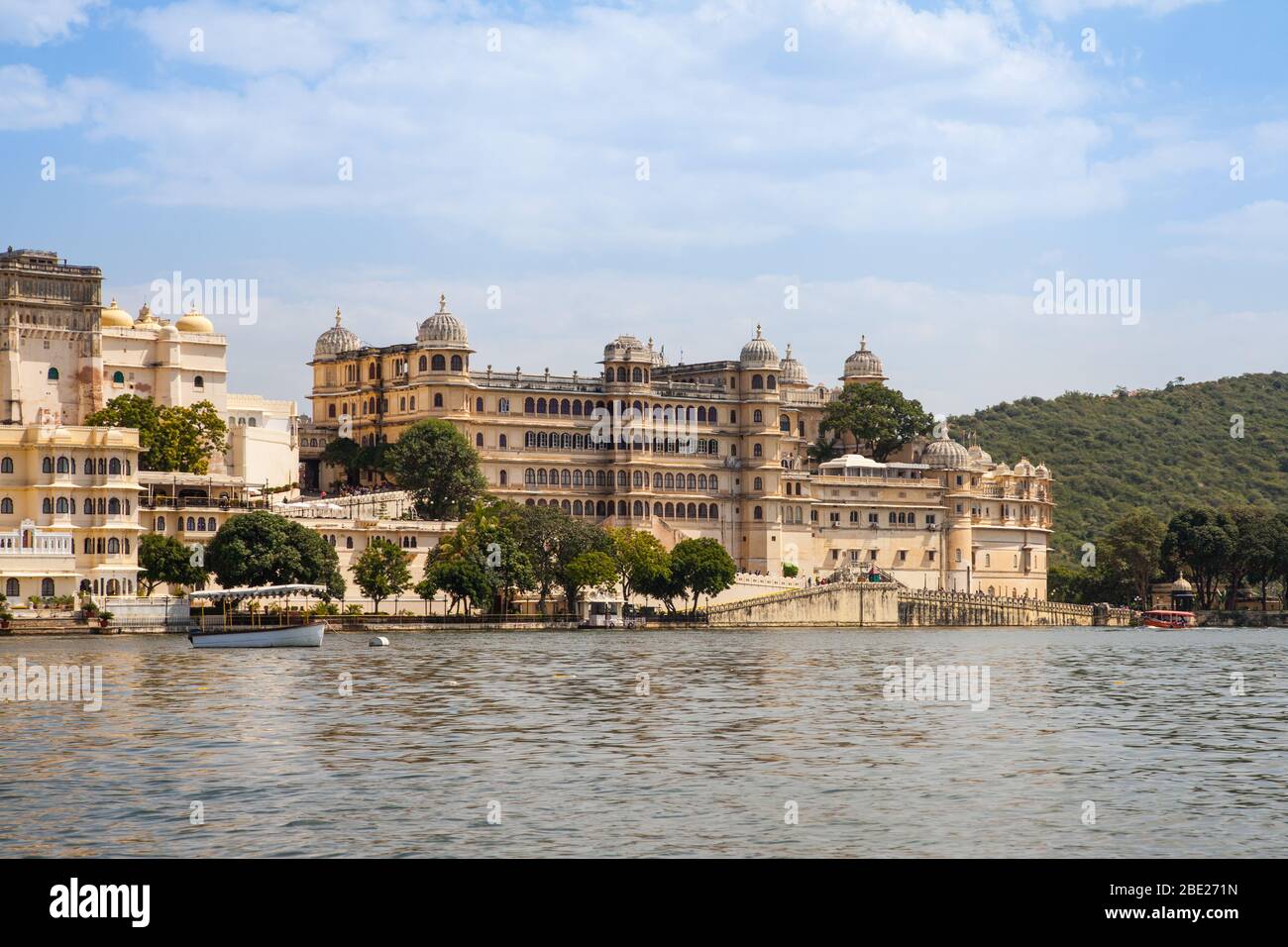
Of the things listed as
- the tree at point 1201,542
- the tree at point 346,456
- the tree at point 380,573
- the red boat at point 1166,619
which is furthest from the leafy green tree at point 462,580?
the tree at point 1201,542

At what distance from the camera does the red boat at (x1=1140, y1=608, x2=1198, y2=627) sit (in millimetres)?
128125

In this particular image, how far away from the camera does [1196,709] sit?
48281 mm

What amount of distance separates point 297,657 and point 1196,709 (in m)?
32.1

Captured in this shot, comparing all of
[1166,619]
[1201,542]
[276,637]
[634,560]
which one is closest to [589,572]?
[634,560]

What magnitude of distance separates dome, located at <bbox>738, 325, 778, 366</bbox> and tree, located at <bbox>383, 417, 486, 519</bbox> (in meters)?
23.8

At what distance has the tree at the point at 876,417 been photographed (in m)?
136

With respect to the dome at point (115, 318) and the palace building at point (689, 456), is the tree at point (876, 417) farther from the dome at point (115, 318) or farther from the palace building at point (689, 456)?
the dome at point (115, 318)

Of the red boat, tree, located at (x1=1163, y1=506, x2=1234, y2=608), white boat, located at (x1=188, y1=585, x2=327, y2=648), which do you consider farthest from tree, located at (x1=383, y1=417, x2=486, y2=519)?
tree, located at (x1=1163, y1=506, x2=1234, y2=608)

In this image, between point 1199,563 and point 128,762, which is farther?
point 1199,563

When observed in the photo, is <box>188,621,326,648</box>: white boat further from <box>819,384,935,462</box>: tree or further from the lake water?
<box>819,384,935,462</box>: tree

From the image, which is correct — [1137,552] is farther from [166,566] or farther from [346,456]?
[166,566]
